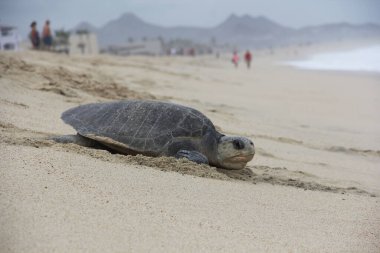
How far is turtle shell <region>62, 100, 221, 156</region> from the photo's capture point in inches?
144

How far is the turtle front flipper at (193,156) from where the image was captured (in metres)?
3.55

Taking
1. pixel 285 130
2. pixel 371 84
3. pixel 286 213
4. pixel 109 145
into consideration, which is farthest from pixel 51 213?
pixel 371 84

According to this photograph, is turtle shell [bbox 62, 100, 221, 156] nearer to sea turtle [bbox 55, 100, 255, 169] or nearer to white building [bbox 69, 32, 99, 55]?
sea turtle [bbox 55, 100, 255, 169]

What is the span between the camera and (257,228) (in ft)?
7.79

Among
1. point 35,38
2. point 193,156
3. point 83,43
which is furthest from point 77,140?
point 83,43

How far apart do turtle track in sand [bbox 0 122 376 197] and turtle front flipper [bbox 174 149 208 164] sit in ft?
0.27

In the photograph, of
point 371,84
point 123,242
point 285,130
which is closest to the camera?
point 123,242

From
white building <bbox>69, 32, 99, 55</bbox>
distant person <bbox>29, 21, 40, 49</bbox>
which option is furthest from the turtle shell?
white building <bbox>69, 32, 99, 55</bbox>

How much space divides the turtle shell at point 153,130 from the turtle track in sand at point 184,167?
0.61 ft

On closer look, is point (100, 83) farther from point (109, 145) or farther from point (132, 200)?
point (132, 200)

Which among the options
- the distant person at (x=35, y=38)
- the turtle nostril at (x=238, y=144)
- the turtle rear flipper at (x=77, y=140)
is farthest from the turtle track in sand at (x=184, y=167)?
the distant person at (x=35, y=38)

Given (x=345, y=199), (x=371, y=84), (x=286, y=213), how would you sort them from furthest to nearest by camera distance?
(x=371, y=84) → (x=345, y=199) → (x=286, y=213)

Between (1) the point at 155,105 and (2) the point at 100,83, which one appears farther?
(2) the point at 100,83

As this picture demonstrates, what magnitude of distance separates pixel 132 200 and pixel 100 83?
5.09 metres
